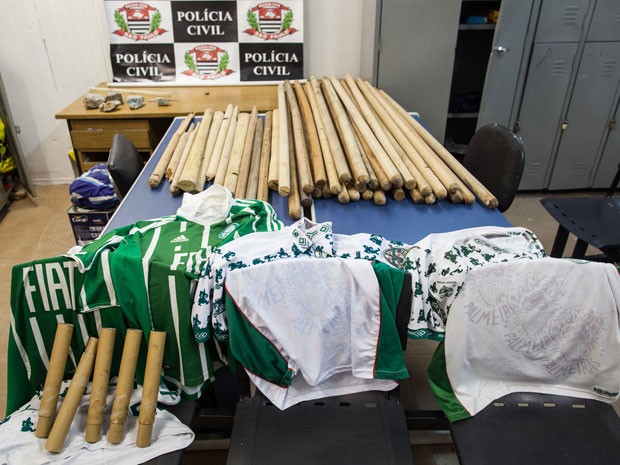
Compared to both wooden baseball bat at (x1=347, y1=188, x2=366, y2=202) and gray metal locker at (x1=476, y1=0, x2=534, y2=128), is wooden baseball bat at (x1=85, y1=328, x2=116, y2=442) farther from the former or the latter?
gray metal locker at (x1=476, y1=0, x2=534, y2=128)

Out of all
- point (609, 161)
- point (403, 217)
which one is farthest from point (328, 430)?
point (609, 161)

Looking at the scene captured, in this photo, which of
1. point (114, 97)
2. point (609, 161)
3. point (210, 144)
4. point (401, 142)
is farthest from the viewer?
point (609, 161)

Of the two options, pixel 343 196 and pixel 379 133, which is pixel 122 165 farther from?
pixel 379 133

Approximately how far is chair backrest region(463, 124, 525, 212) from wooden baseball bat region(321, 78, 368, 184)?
27.0 inches

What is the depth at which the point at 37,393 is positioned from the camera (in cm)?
139

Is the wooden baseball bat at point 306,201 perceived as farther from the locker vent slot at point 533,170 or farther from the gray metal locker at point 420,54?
the locker vent slot at point 533,170

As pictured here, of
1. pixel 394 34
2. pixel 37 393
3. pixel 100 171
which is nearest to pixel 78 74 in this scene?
pixel 100 171

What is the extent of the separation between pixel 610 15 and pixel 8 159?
454 centimetres

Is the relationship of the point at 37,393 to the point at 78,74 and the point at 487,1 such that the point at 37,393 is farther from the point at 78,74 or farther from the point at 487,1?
the point at 487,1

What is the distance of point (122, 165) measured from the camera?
2.18 metres

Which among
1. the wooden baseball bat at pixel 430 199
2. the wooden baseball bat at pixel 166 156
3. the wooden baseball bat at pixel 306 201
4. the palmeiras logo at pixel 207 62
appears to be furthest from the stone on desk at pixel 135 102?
the wooden baseball bat at pixel 430 199

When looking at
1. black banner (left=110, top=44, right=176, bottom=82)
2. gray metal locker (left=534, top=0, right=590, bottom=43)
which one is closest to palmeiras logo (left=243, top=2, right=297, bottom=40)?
black banner (left=110, top=44, right=176, bottom=82)

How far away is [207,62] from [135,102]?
2.62 feet

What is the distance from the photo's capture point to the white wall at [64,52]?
3443mm
